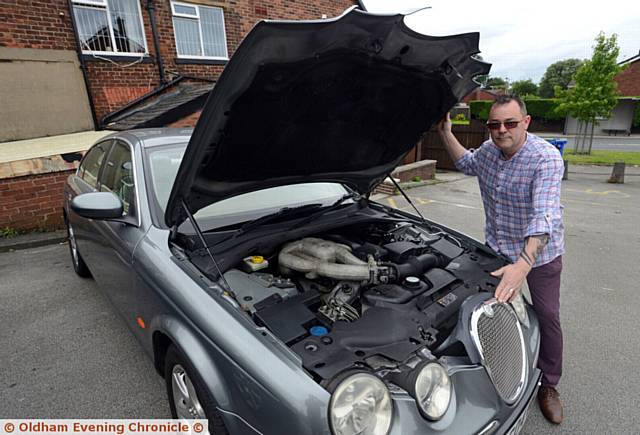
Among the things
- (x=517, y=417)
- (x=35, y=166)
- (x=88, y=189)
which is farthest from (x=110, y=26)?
(x=517, y=417)

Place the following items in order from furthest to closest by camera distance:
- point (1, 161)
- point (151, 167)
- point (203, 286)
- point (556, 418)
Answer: point (1, 161)
point (151, 167)
point (556, 418)
point (203, 286)

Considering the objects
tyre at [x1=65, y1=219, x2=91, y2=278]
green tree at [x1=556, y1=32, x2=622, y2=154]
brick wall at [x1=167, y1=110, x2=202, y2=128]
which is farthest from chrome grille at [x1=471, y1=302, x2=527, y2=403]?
green tree at [x1=556, y1=32, x2=622, y2=154]

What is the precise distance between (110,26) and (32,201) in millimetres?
4503

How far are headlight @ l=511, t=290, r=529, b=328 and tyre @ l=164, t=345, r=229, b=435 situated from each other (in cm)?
162

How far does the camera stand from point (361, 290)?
2023 millimetres

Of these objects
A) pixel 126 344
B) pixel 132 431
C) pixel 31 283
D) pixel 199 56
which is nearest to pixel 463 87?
pixel 132 431

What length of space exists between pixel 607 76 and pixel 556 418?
57.2 ft

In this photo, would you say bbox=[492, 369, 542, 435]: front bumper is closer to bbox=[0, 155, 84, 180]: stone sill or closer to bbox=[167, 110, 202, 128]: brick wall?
bbox=[0, 155, 84, 180]: stone sill

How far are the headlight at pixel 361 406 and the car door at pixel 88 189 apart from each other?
2380mm

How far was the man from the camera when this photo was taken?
6.45 ft

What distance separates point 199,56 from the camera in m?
8.81

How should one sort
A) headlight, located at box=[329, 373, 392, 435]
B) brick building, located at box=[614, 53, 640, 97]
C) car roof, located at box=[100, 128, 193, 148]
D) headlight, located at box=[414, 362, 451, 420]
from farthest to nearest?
brick building, located at box=[614, 53, 640, 97] < car roof, located at box=[100, 128, 193, 148] < headlight, located at box=[414, 362, 451, 420] < headlight, located at box=[329, 373, 392, 435]

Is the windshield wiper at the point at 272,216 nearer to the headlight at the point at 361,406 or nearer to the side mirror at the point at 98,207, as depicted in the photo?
the side mirror at the point at 98,207

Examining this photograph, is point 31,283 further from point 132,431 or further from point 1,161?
point 132,431
